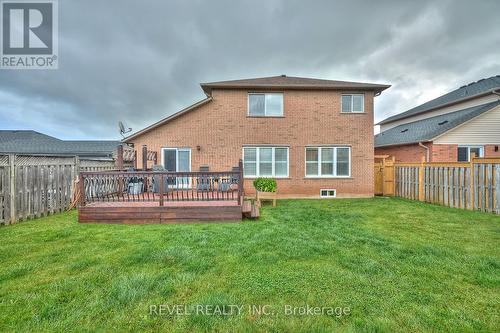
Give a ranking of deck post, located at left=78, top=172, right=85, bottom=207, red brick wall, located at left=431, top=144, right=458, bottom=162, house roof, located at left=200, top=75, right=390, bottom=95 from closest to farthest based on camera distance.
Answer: deck post, located at left=78, top=172, right=85, bottom=207 → house roof, located at left=200, top=75, right=390, bottom=95 → red brick wall, located at left=431, top=144, right=458, bottom=162

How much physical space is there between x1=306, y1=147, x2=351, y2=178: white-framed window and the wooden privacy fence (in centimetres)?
1045

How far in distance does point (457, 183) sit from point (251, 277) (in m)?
9.96

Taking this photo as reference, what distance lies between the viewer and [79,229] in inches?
237

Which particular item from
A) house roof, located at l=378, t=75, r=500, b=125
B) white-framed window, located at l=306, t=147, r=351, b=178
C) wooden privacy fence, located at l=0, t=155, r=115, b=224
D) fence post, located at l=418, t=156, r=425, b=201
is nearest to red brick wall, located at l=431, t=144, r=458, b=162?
fence post, located at l=418, t=156, r=425, b=201

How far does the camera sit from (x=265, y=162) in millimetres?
11852

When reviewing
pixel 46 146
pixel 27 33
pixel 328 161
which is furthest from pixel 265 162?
pixel 46 146

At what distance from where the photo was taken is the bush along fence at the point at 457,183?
7918 millimetres

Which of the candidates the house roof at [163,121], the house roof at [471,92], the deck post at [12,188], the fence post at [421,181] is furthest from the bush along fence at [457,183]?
the deck post at [12,188]

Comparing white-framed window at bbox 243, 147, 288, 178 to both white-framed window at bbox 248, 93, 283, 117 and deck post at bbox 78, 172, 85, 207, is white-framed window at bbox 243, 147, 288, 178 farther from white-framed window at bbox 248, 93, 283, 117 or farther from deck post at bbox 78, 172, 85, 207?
deck post at bbox 78, 172, 85, 207

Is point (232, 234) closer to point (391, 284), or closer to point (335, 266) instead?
point (335, 266)

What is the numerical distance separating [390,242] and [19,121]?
52229mm

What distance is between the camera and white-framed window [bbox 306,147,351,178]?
1193cm

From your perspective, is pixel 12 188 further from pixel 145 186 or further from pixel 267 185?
pixel 267 185

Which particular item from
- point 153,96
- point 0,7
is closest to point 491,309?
point 0,7
